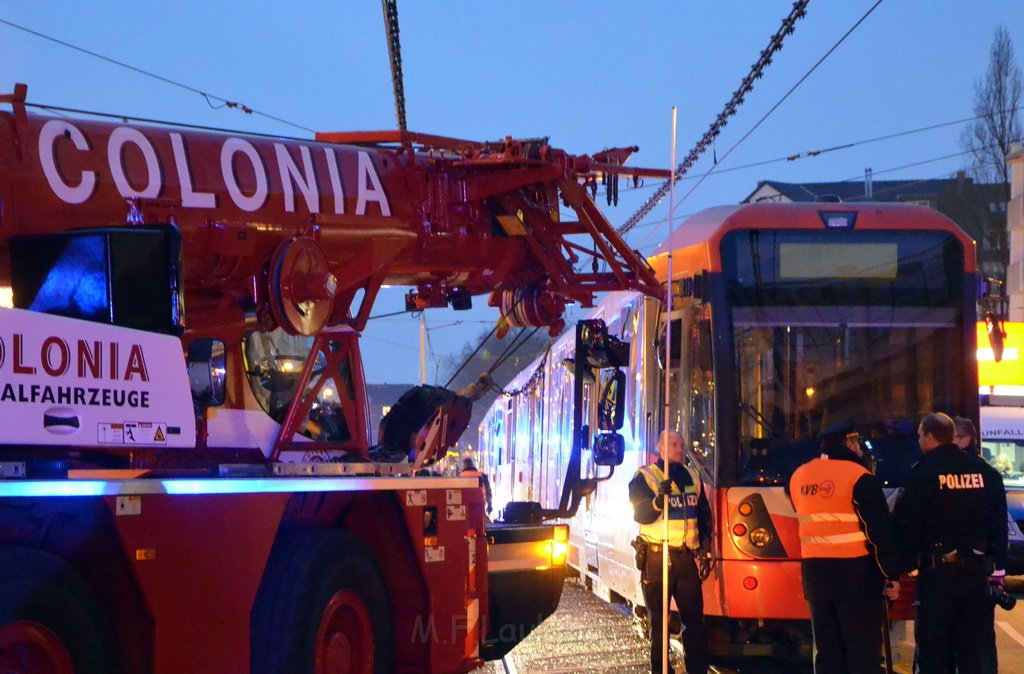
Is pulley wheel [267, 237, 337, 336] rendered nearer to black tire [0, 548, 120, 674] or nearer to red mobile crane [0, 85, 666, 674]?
red mobile crane [0, 85, 666, 674]

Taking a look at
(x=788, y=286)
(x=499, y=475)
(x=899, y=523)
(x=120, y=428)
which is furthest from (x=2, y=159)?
(x=499, y=475)

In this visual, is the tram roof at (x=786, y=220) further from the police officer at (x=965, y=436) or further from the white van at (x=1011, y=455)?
the white van at (x=1011, y=455)

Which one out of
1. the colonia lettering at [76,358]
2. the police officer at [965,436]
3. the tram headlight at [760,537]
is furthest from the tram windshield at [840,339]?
the colonia lettering at [76,358]

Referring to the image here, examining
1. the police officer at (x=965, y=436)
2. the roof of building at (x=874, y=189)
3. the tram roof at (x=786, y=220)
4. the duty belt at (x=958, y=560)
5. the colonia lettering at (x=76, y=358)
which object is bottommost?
the duty belt at (x=958, y=560)

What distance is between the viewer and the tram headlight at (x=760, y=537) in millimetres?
10383

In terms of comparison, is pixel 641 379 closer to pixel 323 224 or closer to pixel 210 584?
pixel 323 224

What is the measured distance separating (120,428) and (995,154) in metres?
49.7

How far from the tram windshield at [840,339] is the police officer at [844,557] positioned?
1870mm

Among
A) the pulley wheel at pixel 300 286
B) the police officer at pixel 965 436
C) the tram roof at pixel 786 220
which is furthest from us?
the tram roof at pixel 786 220

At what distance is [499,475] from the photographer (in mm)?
26156

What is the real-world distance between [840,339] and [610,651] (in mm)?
3557

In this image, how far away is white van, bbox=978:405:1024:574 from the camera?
18.1m

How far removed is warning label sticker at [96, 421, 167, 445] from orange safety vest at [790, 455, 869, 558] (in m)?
4.27

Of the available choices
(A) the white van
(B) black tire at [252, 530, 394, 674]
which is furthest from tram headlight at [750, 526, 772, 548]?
(A) the white van
